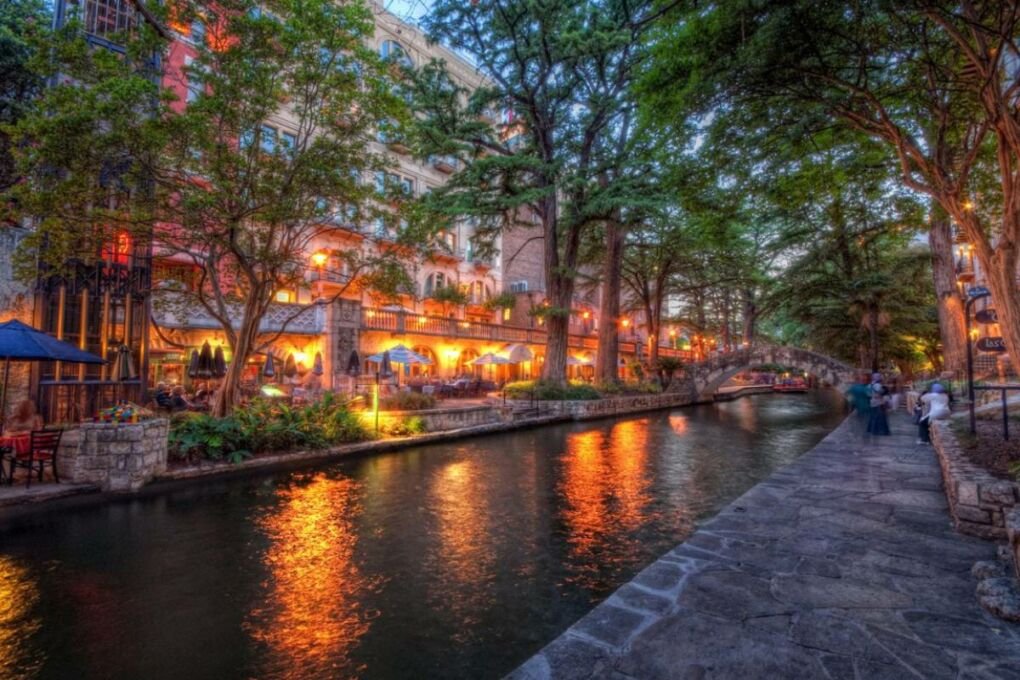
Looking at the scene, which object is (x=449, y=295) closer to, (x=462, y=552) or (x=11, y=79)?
(x=11, y=79)

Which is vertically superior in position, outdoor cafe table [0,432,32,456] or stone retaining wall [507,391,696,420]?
outdoor cafe table [0,432,32,456]

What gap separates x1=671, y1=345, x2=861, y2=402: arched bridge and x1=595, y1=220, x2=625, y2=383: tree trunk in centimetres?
824

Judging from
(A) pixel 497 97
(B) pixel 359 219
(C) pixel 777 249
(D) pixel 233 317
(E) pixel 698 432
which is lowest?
(E) pixel 698 432

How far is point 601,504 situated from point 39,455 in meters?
9.46

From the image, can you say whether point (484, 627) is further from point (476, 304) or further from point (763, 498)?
point (476, 304)

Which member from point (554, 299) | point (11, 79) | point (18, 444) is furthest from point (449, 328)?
point (18, 444)

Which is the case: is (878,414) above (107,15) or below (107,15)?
below

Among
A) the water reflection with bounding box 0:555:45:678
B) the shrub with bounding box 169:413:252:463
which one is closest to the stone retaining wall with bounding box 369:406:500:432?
the shrub with bounding box 169:413:252:463

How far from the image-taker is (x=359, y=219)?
1312 cm

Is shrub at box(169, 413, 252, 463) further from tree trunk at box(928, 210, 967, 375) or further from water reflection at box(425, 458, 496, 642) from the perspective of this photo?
tree trunk at box(928, 210, 967, 375)

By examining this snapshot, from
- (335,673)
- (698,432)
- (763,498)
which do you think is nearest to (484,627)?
(335,673)

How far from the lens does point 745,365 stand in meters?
33.2

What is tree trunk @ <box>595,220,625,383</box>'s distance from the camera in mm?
24938

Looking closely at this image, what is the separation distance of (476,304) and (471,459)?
24.7m
